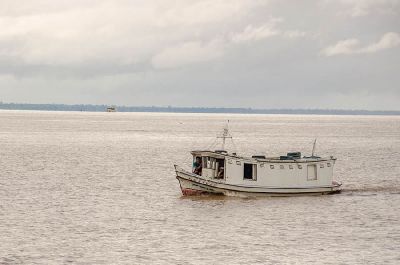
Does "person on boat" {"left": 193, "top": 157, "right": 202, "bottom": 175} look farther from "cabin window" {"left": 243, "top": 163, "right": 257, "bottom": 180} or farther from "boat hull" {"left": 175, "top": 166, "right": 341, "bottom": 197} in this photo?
"cabin window" {"left": 243, "top": 163, "right": 257, "bottom": 180}

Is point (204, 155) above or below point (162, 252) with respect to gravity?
above

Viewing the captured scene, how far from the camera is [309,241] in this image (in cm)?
4234

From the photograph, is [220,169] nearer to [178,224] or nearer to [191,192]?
[191,192]

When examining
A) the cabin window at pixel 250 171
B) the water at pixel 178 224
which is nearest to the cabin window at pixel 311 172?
the water at pixel 178 224

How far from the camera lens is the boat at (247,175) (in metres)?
57.9

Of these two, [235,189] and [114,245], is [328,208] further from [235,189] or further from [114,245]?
[114,245]

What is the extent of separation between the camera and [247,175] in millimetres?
58750

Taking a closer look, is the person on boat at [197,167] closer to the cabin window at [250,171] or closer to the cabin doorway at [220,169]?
the cabin doorway at [220,169]

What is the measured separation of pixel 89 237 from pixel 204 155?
1812 cm

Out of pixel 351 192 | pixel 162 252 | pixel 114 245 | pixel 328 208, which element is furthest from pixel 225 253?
pixel 351 192

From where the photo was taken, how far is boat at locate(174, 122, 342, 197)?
2280 inches

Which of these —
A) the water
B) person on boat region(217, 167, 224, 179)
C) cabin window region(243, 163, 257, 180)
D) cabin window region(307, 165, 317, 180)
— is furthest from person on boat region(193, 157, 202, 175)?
cabin window region(307, 165, 317, 180)

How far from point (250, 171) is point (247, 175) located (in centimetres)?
42

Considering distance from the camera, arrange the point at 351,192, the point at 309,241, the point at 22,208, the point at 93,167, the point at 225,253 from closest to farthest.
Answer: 1. the point at 225,253
2. the point at 309,241
3. the point at 22,208
4. the point at 351,192
5. the point at 93,167
